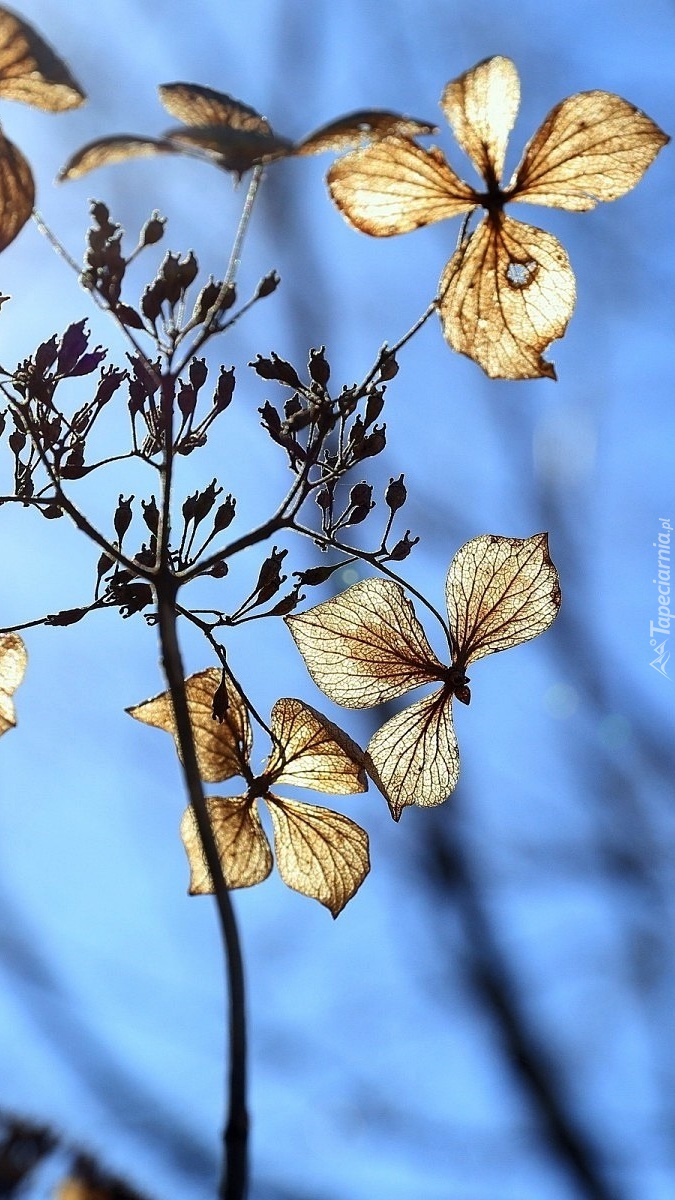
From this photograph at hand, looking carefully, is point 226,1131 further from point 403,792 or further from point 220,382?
point 220,382

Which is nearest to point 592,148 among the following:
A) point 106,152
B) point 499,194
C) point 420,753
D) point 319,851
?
point 499,194

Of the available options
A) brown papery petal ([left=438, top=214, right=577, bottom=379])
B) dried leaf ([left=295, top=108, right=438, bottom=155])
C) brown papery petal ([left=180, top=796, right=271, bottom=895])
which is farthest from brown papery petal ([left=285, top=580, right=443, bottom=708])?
dried leaf ([left=295, top=108, right=438, bottom=155])

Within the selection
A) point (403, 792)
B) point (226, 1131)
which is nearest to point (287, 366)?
point (403, 792)

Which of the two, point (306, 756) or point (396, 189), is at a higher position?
point (396, 189)

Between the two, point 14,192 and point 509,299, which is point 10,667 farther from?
point 509,299

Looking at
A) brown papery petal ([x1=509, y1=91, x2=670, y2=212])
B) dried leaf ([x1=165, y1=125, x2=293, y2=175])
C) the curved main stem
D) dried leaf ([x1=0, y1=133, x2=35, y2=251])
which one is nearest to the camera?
the curved main stem

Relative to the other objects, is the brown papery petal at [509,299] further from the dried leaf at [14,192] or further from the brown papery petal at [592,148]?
the dried leaf at [14,192]

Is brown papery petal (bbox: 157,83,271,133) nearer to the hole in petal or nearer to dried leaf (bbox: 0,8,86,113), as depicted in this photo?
dried leaf (bbox: 0,8,86,113)
